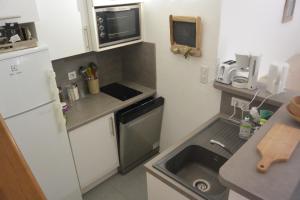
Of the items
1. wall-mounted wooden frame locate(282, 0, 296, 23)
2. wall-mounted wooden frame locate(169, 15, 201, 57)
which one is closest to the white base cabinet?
wall-mounted wooden frame locate(169, 15, 201, 57)

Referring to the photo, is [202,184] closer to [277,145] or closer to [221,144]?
[221,144]

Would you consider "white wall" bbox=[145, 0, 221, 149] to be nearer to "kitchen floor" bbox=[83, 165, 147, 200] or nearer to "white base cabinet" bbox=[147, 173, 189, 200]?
"kitchen floor" bbox=[83, 165, 147, 200]

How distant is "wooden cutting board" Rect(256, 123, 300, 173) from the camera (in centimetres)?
92

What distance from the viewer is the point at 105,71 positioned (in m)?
2.60

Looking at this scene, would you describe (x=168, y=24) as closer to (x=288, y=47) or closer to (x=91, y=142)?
(x=91, y=142)

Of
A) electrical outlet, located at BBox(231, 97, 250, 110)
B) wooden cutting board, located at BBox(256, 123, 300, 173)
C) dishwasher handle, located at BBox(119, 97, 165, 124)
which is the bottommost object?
dishwasher handle, located at BBox(119, 97, 165, 124)

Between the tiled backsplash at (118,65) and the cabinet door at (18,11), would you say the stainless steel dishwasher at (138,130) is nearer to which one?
the tiled backsplash at (118,65)


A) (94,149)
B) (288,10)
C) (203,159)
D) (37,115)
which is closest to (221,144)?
(203,159)

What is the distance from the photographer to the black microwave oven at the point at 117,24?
1.98 meters

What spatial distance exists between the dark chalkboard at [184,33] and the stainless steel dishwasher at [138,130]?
638 millimetres

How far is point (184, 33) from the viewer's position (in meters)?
1.90

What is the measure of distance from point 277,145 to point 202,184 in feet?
2.16

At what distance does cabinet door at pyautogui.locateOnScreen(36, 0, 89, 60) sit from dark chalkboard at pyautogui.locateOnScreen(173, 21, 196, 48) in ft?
2.44

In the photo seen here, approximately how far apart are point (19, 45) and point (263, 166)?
1.45m
